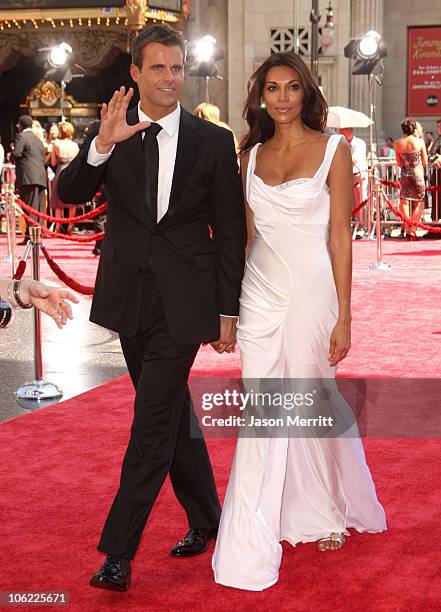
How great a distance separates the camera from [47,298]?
8.15 feet

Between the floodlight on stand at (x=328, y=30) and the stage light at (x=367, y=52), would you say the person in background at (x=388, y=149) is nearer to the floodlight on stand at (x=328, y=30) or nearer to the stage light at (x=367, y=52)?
the stage light at (x=367, y=52)

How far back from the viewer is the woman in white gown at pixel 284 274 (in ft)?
11.7

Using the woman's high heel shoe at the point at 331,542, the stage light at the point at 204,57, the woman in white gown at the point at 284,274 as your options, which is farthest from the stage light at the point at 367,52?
the woman's high heel shoe at the point at 331,542

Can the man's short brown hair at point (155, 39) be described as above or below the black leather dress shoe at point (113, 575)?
above

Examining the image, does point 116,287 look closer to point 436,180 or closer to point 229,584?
point 229,584

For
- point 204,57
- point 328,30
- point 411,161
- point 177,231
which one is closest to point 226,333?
point 177,231

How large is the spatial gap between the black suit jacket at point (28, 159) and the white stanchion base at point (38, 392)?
9.39m

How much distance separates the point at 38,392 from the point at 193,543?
109 inches

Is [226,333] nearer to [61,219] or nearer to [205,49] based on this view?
[61,219]

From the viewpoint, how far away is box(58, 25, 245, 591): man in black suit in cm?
339

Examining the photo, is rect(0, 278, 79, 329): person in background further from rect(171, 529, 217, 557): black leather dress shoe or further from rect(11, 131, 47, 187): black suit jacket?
rect(11, 131, 47, 187): black suit jacket

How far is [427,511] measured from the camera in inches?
167

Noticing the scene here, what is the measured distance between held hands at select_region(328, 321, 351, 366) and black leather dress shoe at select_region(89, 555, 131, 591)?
1.03 metres

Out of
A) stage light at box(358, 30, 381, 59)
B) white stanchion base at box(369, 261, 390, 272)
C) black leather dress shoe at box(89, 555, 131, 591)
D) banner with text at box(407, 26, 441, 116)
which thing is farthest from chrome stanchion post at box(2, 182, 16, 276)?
banner with text at box(407, 26, 441, 116)
